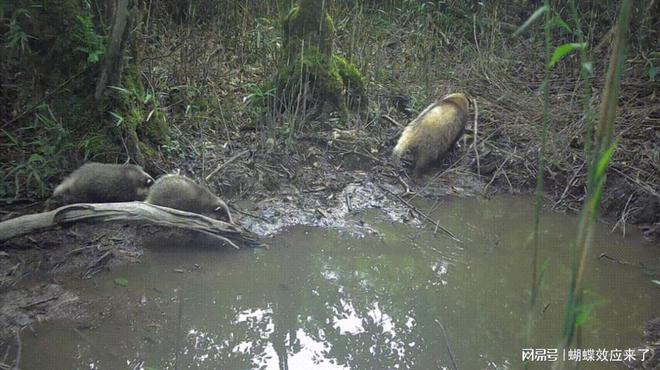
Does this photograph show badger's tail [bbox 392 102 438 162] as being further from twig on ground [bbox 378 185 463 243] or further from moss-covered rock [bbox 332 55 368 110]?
moss-covered rock [bbox 332 55 368 110]

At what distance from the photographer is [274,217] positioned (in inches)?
188

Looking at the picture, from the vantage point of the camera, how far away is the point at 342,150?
5.95 metres

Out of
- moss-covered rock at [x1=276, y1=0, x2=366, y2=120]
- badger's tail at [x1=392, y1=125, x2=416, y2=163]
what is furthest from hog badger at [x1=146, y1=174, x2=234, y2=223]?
badger's tail at [x1=392, y1=125, x2=416, y2=163]

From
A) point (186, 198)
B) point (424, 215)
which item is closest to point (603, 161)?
point (186, 198)

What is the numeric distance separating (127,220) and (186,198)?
0.55 meters

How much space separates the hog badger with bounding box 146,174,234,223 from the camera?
437 cm

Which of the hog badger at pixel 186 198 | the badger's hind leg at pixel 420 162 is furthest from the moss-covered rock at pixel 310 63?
the hog badger at pixel 186 198

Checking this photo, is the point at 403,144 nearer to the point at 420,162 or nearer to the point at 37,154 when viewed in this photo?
the point at 420,162

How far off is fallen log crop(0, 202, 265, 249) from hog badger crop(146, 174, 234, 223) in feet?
0.77

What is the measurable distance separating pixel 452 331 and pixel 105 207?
2545 mm

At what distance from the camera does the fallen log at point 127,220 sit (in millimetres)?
3729

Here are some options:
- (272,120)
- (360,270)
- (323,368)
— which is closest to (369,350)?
(323,368)

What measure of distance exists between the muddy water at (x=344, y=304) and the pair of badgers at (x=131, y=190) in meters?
0.42

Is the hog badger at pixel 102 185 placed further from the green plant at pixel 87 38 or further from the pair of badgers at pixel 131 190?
the green plant at pixel 87 38
